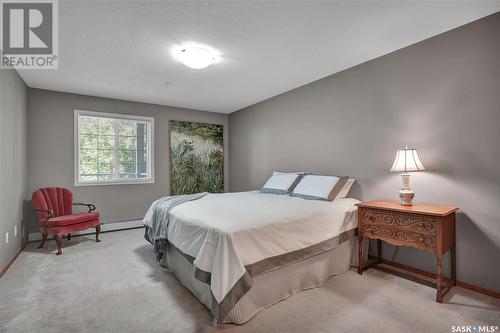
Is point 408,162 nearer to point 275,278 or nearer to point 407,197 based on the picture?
point 407,197

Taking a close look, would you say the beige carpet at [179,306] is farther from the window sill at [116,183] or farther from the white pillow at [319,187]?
the window sill at [116,183]

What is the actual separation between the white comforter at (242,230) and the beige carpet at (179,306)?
1.43ft

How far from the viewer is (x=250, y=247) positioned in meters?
1.91

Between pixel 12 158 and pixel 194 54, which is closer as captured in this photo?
pixel 194 54

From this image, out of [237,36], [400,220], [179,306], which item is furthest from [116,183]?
[400,220]

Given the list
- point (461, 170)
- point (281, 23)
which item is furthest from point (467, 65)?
point (281, 23)

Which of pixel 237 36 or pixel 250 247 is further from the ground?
pixel 237 36

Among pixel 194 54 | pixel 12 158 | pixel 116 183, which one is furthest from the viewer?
pixel 116 183

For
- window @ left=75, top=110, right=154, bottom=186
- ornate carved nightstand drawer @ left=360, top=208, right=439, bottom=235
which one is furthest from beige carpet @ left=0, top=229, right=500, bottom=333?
window @ left=75, top=110, right=154, bottom=186

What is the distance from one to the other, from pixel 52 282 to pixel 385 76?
4.29 meters

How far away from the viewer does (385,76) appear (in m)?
2.98

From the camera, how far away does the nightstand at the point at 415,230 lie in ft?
6.98

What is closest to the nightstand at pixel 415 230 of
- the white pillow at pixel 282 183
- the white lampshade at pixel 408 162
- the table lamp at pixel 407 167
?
the table lamp at pixel 407 167

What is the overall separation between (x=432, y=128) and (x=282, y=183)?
1950 mm
